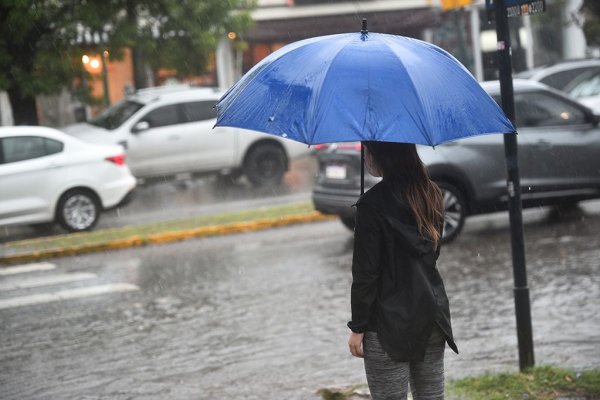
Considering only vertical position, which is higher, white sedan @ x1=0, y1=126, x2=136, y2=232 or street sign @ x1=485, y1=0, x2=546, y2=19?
street sign @ x1=485, y1=0, x2=546, y2=19

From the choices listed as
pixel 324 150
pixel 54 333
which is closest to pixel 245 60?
pixel 324 150

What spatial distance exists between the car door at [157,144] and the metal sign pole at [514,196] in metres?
12.4

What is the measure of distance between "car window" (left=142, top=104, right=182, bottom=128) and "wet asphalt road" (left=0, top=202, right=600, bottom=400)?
19.2ft

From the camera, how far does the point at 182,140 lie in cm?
1828

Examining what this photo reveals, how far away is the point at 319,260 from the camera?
36.1 feet

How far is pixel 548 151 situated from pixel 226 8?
761 centimetres

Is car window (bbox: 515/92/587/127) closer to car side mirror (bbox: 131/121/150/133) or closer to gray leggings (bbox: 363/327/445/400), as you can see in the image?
car side mirror (bbox: 131/121/150/133)

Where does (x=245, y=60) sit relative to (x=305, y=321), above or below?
above

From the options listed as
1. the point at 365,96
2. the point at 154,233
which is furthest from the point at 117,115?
the point at 365,96

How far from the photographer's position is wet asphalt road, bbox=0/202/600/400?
6848 mm

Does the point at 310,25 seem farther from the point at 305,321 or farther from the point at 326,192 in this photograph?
the point at 305,321

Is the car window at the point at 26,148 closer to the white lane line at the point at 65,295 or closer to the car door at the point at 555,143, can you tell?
the white lane line at the point at 65,295

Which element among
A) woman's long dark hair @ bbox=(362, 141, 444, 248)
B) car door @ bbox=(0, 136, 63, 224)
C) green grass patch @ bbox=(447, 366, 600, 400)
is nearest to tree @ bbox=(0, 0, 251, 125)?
car door @ bbox=(0, 136, 63, 224)

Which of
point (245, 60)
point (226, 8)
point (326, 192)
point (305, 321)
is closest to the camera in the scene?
point (305, 321)
